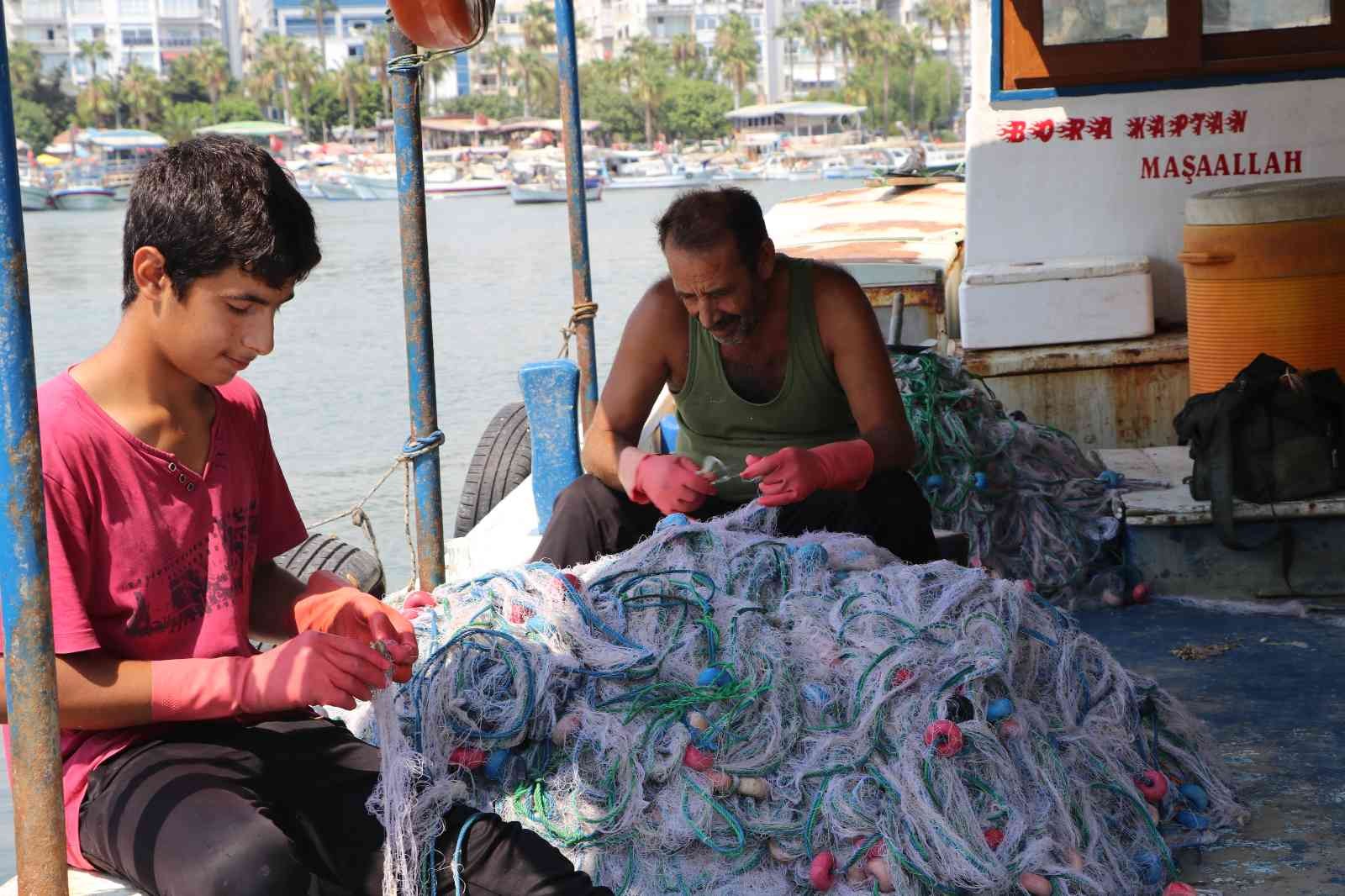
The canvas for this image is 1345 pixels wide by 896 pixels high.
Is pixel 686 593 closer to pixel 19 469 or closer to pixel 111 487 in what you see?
pixel 111 487

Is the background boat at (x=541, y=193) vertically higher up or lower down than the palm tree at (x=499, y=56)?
lower down

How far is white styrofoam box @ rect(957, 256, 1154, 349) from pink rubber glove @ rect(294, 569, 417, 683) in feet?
12.8

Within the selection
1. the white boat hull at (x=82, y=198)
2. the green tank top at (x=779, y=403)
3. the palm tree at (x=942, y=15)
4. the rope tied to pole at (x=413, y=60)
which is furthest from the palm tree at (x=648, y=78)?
the green tank top at (x=779, y=403)

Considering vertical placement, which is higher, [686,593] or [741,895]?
[686,593]

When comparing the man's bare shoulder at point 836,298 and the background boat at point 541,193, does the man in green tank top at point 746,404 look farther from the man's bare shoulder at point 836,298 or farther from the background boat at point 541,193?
the background boat at point 541,193

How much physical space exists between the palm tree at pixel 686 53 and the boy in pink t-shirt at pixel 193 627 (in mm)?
121619

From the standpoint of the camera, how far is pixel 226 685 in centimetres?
218

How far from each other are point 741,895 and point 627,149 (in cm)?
10357

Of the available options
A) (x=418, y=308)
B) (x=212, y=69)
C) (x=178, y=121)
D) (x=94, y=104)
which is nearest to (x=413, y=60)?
(x=418, y=308)

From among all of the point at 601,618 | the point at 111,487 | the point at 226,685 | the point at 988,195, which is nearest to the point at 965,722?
the point at 601,618

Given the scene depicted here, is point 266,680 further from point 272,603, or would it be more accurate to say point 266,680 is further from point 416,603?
point 416,603

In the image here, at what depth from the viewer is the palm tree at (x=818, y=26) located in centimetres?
12250

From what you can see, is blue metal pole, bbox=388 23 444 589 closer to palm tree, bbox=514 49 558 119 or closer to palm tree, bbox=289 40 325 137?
palm tree, bbox=289 40 325 137

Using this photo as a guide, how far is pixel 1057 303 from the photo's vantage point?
594 centimetres
